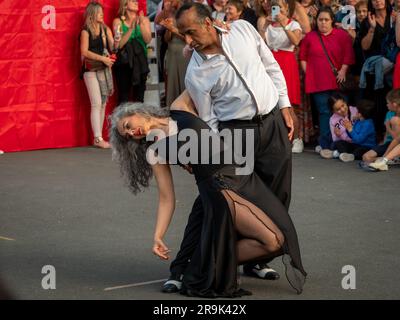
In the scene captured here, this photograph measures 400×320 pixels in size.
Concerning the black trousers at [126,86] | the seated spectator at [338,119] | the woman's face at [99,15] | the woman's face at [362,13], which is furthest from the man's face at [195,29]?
the black trousers at [126,86]

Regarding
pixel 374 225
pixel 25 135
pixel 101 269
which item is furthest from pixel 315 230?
pixel 25 135

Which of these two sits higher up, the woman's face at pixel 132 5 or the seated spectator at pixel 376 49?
the woman's face at pixel 132 5

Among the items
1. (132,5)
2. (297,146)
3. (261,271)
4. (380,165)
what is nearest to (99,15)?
→ (132,5)

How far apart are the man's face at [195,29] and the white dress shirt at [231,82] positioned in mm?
101

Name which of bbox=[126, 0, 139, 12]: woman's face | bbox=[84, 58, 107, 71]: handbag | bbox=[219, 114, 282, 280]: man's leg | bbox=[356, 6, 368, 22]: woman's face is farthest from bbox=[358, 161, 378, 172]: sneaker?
bbox=[219, 114, 282, 280]: man's leg

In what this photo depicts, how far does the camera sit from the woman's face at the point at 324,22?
1250 cm

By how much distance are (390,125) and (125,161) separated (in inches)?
203

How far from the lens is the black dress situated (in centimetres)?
653

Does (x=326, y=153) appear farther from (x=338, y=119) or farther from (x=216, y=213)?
(x=216, y=213)

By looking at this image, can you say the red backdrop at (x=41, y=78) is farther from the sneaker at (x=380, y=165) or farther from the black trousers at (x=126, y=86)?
the sneaker at (x=380, y=165)

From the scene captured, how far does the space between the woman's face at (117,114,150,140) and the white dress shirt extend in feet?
1.26

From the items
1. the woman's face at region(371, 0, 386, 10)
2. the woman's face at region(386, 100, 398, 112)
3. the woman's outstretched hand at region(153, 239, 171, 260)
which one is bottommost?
the woman's outstretched hand at region(153, 239, 171, 260)

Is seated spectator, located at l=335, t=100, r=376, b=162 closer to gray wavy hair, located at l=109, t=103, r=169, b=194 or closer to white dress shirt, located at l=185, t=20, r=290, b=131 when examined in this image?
white dress shirt, located at l=185, t=20, r=290, b=131
